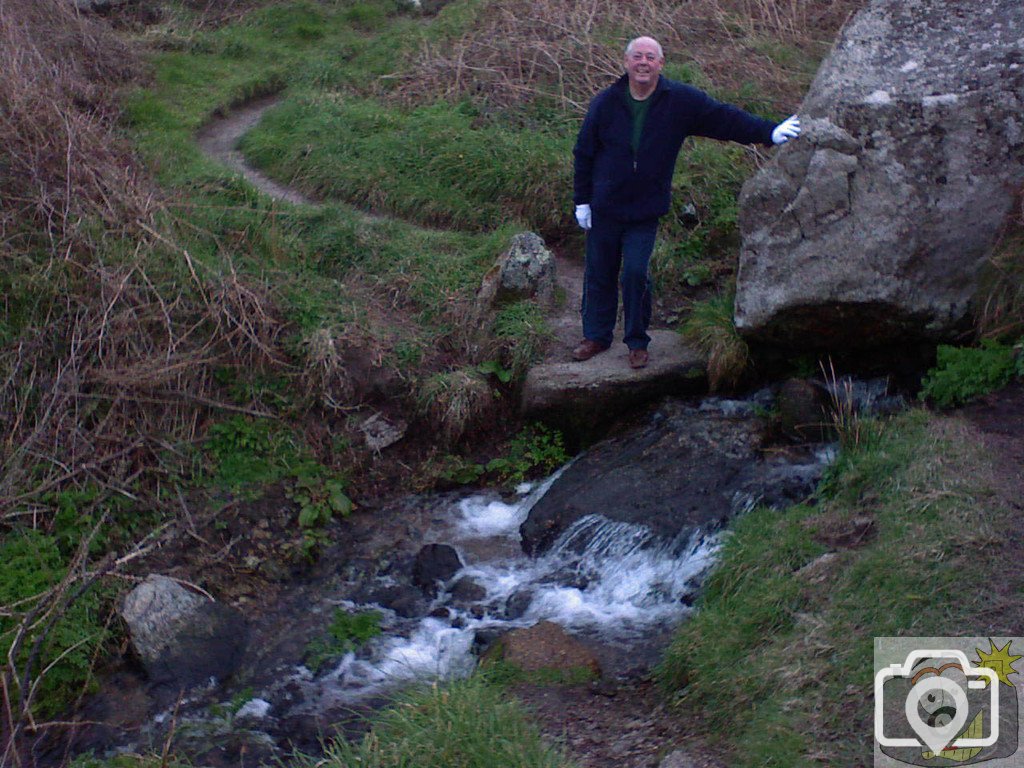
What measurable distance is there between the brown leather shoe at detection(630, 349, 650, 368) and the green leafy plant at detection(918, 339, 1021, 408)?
161cm

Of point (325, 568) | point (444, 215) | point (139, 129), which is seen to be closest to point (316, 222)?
point (444, 215)

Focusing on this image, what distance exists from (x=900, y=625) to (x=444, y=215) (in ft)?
18.1

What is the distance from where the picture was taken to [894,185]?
546cm

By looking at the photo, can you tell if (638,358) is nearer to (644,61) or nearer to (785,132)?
(785,132)

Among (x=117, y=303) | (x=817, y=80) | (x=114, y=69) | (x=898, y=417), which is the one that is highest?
(x=114, y=69)

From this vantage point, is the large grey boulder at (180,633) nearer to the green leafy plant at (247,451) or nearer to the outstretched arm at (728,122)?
the green leafy plant at (247,451)

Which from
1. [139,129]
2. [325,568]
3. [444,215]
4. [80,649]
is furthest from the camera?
[139,129]

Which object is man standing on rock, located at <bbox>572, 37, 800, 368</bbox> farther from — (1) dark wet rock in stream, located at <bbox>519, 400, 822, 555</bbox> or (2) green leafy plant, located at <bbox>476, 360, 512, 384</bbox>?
(2) green leafy plant, located at <bbox>476, 360, 512, 384</bbox>

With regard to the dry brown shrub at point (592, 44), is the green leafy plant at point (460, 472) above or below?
below

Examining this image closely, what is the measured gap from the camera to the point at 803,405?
5.68 m

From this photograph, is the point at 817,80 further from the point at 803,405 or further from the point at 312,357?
the point at 312,357

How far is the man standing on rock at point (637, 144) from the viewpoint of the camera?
18.1ft

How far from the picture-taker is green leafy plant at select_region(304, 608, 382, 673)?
493cm

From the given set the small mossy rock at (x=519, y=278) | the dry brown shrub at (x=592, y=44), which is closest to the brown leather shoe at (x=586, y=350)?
→ the small mossy rock at (x=519, y=278)
